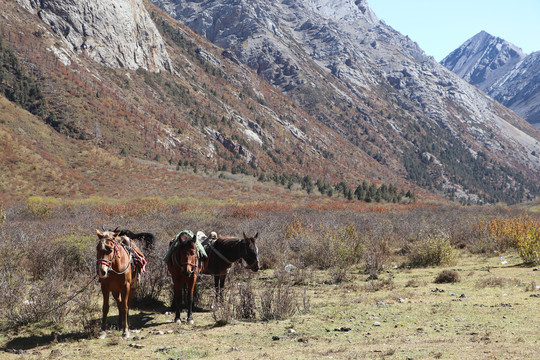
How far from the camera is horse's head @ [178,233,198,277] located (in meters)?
6.52

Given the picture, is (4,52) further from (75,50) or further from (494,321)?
(494,321)

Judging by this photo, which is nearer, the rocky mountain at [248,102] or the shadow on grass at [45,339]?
the shadow on grass at [45,339]

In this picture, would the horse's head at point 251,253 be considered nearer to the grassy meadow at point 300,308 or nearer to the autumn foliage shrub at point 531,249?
the grassy meadow at point 300,308

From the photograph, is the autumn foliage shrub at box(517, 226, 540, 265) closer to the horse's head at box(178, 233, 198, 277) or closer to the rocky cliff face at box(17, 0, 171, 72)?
the horse's head at box(178, 233, 198, 277)

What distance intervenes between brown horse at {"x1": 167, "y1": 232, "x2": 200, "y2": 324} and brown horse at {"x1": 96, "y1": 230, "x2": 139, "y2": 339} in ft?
2.69

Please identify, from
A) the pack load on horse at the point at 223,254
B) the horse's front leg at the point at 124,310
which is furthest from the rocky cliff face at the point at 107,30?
the horse's front leg at the point at 124,310

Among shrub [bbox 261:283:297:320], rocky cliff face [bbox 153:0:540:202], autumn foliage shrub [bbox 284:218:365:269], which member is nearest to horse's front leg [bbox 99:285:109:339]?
shrub [bbox 261:283:297:320]


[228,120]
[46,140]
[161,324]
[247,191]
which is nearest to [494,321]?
[161,324]

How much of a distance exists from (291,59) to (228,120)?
7496 cm

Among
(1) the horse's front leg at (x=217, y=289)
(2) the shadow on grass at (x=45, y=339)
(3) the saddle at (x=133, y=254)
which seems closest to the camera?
→ (2) the shadow on grass at (x=45, y=339)

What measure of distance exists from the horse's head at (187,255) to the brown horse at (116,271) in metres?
0.86

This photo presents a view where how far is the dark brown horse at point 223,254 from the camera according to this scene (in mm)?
7500

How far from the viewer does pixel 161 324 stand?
22.7ft

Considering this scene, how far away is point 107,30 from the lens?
7331 centimetres
